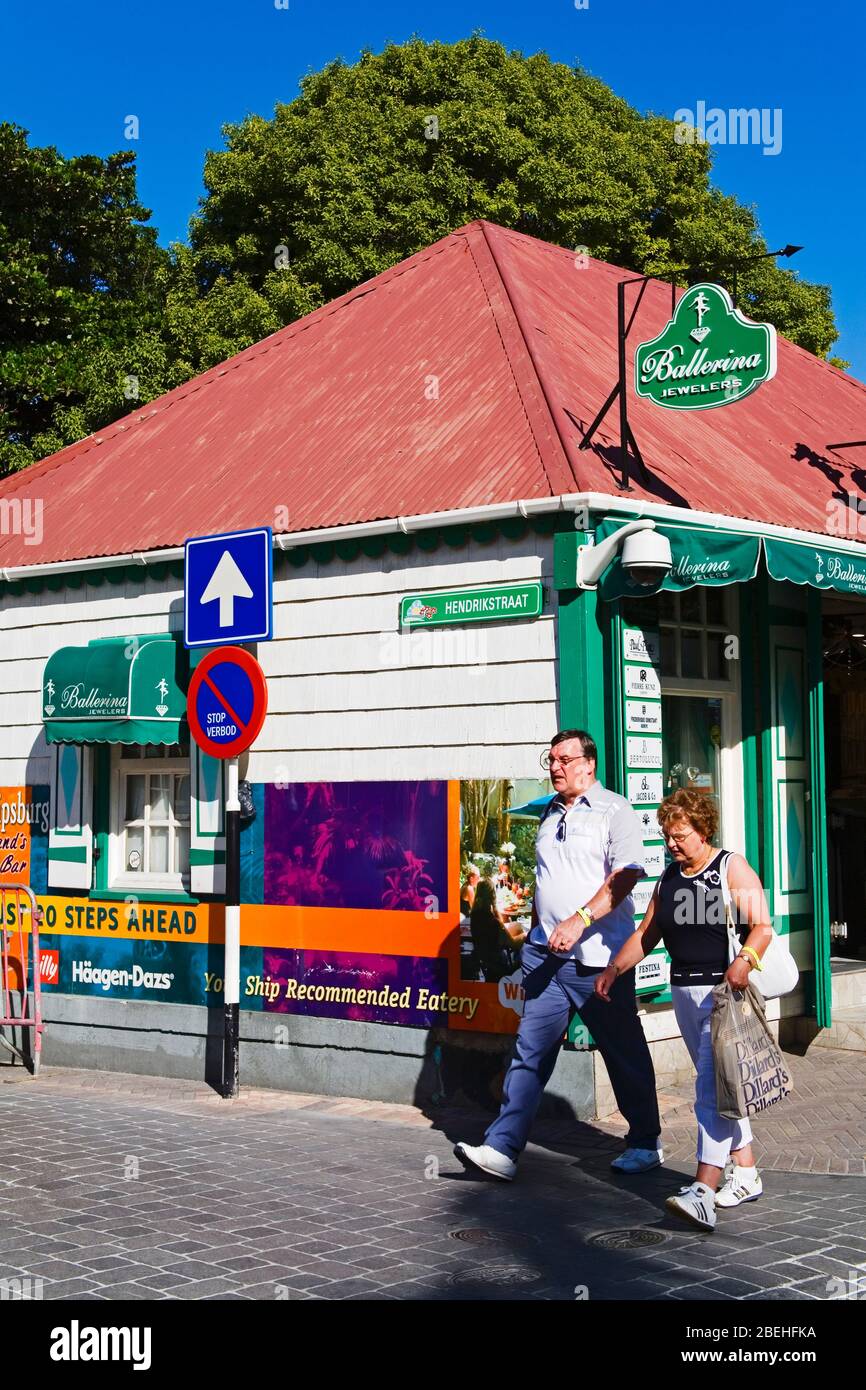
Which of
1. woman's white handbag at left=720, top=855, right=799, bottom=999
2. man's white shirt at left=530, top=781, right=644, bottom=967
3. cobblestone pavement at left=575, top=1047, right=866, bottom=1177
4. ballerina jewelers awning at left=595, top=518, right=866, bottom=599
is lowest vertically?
cobblestone pavement at left=575, top=1047, right=866, bottom=1177

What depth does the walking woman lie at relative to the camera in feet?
21.2

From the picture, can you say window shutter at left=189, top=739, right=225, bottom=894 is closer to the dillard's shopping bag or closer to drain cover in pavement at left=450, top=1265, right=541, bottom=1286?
the dillard's shopping bag

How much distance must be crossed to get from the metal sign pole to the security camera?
317cm

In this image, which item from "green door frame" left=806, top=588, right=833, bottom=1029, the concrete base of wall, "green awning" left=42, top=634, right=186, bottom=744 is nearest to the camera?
the concrete base of wall

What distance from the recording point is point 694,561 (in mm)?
8758

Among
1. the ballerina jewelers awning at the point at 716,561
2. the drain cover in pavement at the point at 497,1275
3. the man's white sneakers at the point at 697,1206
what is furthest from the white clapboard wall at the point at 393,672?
the drain cover in pavement at the point at 497,1275

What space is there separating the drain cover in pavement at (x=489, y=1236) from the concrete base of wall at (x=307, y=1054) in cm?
221

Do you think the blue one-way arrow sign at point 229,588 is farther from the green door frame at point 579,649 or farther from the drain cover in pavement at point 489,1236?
the drain cover in pavement at point 489,1236

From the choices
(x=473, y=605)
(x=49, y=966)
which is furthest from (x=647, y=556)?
(x=49, y=966)

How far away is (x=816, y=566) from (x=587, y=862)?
115 inches

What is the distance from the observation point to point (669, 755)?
9.89 m

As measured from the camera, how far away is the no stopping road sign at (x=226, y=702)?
9.80 m

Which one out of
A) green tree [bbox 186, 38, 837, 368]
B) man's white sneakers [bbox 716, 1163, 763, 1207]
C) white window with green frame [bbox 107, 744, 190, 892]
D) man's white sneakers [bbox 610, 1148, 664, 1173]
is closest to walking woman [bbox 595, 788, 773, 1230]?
man's white sneakers [bbox 716, 1163, 763, 1207]

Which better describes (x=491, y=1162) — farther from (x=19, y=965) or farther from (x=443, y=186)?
(x=443, y=186)
